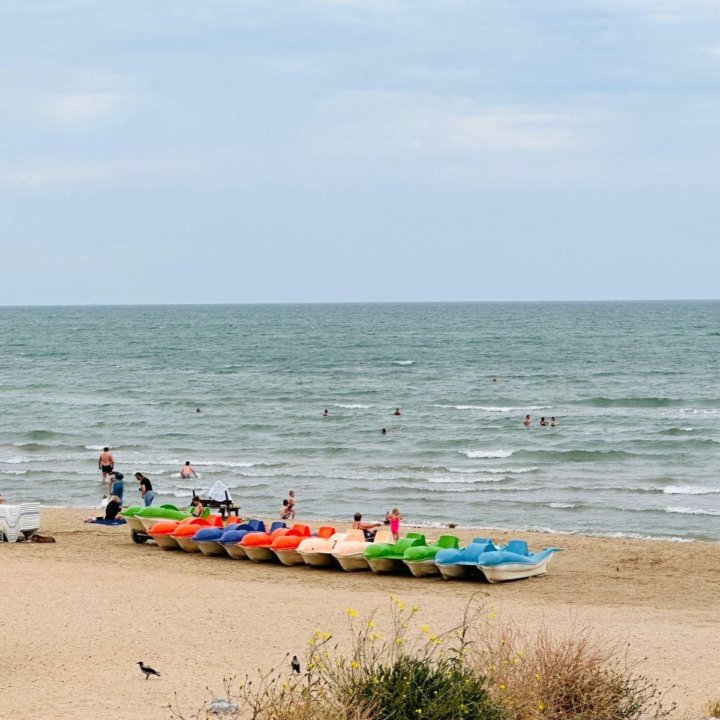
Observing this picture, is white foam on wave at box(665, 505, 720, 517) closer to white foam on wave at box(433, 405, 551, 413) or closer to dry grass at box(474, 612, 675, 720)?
dry grass at box(474, 612, 675, 720)

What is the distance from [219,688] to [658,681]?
4591mm

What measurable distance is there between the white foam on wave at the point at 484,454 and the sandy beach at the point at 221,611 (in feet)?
39.2

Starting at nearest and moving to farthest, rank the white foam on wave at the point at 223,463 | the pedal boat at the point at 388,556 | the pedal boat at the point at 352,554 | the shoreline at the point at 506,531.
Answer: the pedal boat at the point at 388,556
the pedal boat at the point at 352,554
the shoreline at the point at 506,531
the white foam on wave at the point at 223,463

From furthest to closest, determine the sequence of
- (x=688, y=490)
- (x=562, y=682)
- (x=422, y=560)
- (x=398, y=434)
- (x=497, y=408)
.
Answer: (x=497, y=408)
(x=398, y=434)
(x=688, y=490)
(x=422, y=560)
(x=562, y=682)

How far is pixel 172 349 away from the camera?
294 feet

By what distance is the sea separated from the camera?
2725 cm

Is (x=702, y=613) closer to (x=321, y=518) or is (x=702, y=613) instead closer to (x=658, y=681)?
(x=658, y=681)

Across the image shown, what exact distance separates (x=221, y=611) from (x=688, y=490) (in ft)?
55.3

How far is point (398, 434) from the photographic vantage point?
3872 centimetres

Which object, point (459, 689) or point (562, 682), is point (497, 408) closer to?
point (562, 682)

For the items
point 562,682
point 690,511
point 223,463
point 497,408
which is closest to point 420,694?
point 562,682

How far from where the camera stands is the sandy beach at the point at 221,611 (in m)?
11.4

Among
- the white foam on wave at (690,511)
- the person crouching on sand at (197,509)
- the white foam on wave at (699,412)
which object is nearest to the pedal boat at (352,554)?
the person crouching on sand at (197,509)

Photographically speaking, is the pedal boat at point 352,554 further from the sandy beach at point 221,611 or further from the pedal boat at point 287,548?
the pedal boat at point 287,548
